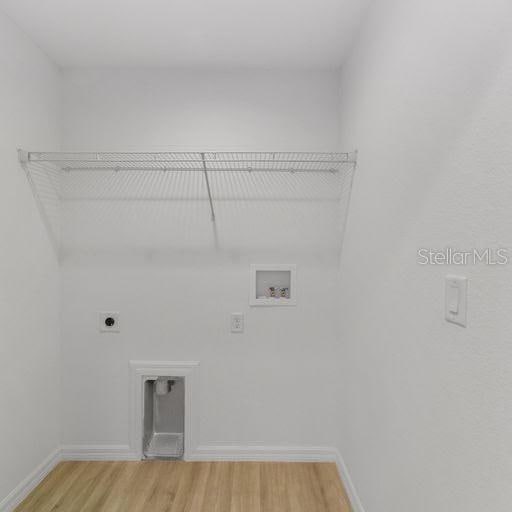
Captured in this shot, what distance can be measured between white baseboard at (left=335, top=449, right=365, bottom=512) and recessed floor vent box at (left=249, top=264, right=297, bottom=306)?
0.96 metres

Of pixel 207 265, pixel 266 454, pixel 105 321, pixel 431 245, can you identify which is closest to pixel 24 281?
pixel 105 321

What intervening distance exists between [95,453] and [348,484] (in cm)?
153

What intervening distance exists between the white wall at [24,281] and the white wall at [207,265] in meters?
0.14

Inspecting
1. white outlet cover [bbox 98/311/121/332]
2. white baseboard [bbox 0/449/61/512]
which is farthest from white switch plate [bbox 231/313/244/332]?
white baseboard [bbox 0/449/61/512]

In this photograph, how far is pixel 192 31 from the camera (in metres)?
2.06

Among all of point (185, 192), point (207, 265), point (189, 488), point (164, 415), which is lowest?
point (189, 488)

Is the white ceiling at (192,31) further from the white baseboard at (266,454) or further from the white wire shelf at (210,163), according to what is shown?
the white baseboard at (266,454)

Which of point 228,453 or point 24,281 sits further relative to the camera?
point 228,453

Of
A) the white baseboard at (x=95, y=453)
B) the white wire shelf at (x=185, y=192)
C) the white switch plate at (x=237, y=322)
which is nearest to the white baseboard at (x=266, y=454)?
the white baseboard at (x=95, y=453)

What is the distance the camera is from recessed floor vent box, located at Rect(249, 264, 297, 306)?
249cm

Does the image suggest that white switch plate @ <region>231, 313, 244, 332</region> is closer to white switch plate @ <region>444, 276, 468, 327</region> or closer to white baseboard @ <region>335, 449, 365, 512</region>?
white baseboard @ <region>335, 449, 365, 512</region>

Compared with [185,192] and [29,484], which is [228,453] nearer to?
[29,484]

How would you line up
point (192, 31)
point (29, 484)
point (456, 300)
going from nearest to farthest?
Answer: point (456, 300) → point (192, 31) → point (29, 484)

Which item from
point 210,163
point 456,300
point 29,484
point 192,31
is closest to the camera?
point 456,300
